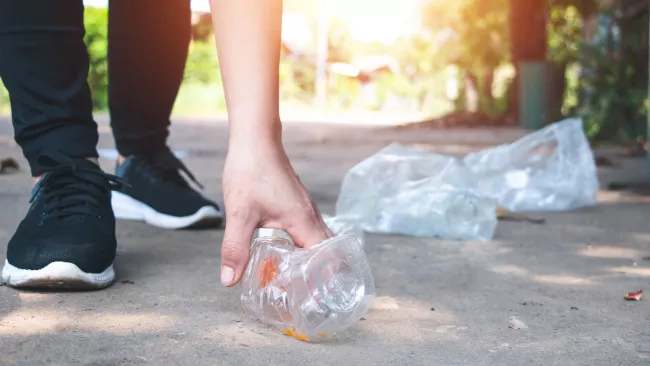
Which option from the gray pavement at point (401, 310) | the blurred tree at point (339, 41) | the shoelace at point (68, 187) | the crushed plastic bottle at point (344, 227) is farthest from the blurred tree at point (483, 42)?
the blurred tree at point (339, 41)

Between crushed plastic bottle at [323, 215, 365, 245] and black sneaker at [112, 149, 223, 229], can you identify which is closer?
crushed plastic bottle at [323, 215, 365, 245]

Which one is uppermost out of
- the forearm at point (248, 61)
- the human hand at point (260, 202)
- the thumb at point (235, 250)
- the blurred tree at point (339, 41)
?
the forearm at point (248, 61)

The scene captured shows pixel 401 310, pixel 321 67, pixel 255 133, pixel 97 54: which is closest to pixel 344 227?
pixel 401 310

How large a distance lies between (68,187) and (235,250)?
482mm

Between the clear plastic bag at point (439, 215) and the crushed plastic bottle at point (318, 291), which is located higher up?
the crushed plastic bottle at point (318, 291)

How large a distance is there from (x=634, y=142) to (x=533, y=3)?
14.8 feet

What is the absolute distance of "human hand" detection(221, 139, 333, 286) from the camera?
1.28 m

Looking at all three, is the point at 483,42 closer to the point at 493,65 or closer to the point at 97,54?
the point at 493,65

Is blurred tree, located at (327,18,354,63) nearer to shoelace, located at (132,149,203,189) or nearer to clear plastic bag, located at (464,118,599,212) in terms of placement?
clear plastic bag, located at (464,118,599,212)

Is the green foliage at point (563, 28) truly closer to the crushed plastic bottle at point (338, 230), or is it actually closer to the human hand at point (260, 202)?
the crushed plastic bottle at point (338, 230)

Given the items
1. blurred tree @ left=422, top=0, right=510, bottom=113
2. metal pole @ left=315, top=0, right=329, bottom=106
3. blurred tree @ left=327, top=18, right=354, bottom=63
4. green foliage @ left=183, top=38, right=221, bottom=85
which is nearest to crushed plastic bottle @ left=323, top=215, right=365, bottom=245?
blurred tree @ left=422, top=0, right=510, bottom=113

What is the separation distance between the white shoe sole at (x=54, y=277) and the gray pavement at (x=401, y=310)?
21mm

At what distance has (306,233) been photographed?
130 cm

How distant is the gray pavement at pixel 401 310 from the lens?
1.13 meters
